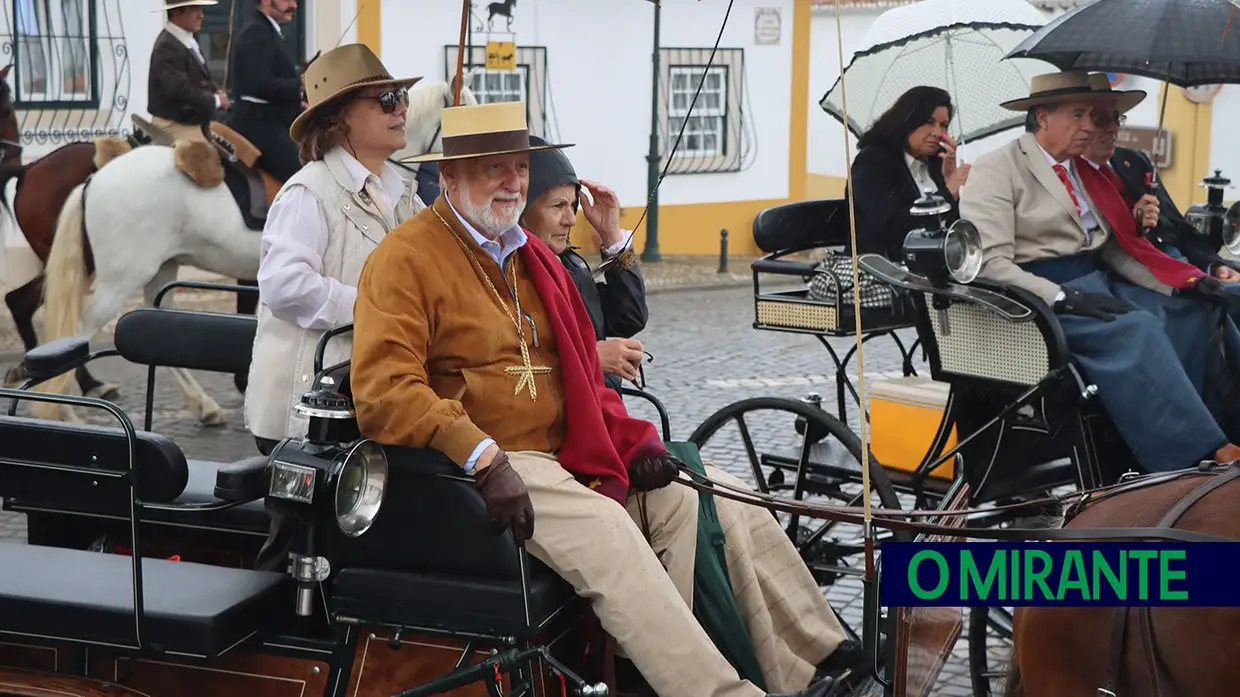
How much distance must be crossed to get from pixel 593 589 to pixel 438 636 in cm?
36

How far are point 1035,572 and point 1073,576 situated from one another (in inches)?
3.2

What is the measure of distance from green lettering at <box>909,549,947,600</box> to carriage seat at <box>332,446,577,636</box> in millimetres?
1094

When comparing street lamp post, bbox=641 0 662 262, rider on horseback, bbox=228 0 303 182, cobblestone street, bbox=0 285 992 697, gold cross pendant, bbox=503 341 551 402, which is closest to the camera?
gold cross pendant, bbox=503 341 551 402

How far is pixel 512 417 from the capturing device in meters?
3.79

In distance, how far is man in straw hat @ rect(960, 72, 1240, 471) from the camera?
5074 millimetres

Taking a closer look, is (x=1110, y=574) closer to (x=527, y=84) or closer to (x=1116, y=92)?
(x=1116, y=92)

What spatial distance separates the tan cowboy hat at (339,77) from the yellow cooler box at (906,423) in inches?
96.8

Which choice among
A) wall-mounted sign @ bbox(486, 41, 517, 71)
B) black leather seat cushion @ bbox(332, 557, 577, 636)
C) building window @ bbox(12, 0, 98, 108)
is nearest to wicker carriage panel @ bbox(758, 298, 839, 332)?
black leather seat cushion @ bbox(332, 557, 577, 636)

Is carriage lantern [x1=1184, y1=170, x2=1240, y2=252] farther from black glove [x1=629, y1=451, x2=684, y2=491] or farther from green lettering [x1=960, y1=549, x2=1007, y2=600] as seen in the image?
green lettering [x1=960, y1=549, x2=1007, y2=600]

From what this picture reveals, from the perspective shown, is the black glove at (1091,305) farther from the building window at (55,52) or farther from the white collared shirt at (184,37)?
the building window at (55,52)

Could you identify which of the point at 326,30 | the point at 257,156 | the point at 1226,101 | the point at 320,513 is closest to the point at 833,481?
the point at 320,513

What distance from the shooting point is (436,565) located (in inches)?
140

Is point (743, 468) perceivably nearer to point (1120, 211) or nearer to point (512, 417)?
point (1120, 211)

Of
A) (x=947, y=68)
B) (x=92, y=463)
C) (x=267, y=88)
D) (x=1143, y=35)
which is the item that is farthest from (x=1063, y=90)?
(x=267, y=88)
